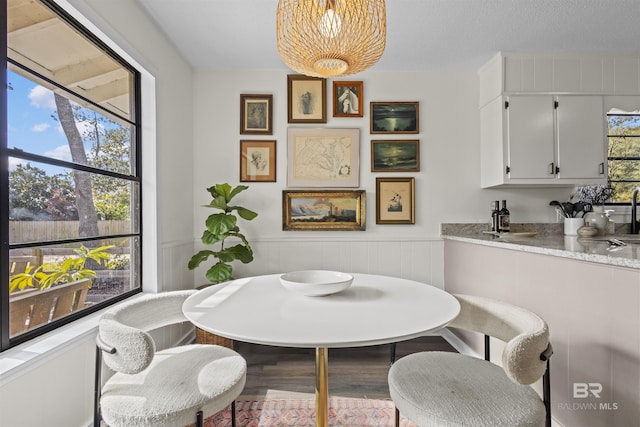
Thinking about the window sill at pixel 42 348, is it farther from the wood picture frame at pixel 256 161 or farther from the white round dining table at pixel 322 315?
the wood picture frame at pixel 256 161

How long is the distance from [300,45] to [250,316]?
108 centimetres

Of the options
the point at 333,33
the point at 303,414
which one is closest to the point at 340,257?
the point at 303,414

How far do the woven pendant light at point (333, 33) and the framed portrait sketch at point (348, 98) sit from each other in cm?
149

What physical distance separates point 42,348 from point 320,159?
2.20 meters

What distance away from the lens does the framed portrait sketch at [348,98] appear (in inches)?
111

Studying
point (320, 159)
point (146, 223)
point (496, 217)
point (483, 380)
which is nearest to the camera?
point (483, 380)

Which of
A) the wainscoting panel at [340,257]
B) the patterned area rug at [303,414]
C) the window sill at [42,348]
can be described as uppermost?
the wainscoting panel at [340,257]

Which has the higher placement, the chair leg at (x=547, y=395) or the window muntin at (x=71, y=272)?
the window muntin at (x=71, y=272)

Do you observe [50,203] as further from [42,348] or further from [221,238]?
[221,238]

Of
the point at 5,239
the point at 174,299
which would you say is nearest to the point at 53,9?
the point at 5,239

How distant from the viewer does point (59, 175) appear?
1486 millimetres

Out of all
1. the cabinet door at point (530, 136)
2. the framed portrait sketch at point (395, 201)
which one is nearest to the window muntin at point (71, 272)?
the framed portrait sketch at point (395, 201)

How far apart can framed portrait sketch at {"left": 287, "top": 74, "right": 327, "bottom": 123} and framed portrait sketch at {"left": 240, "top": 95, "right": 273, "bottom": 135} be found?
21 centimetres

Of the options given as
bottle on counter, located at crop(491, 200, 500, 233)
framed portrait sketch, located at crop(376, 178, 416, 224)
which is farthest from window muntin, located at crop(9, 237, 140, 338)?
bottle on counter, located at crop(491, 200, 500, 233)
